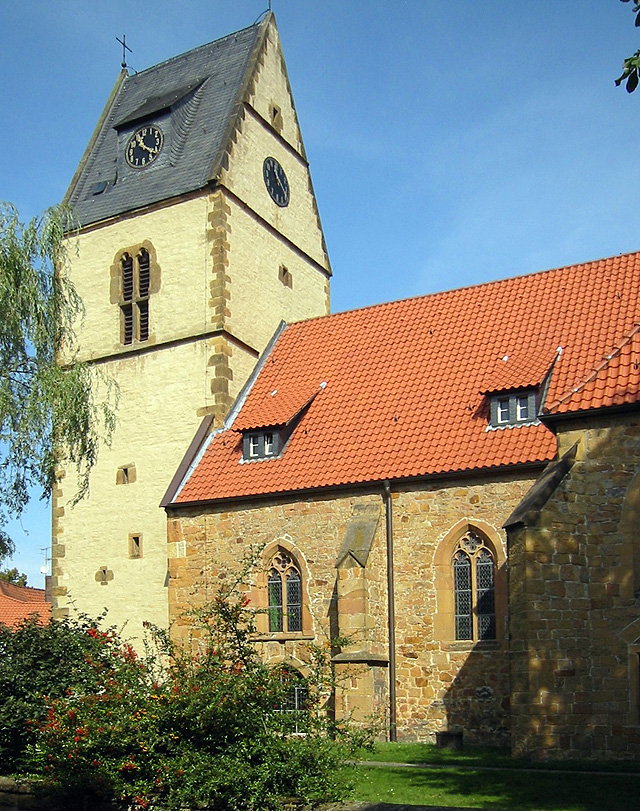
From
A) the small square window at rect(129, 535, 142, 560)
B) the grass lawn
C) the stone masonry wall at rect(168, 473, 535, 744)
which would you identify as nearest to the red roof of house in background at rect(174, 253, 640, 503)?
the stone masonry wall at rect(168, 473, 535, 744)

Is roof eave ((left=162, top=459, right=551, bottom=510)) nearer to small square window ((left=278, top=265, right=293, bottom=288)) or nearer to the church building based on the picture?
the church building

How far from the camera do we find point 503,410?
1981 cm

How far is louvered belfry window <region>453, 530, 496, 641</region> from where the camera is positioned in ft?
61.2

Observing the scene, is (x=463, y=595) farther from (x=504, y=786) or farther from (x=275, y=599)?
(x=504, y=786)

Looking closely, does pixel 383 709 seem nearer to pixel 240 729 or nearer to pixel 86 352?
pixel 240 729

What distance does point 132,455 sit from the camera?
2508 cm

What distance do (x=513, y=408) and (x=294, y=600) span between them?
5.87 m

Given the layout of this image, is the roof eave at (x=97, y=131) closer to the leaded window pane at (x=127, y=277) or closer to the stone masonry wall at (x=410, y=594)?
the leaded window pane at (x=127, y=277)

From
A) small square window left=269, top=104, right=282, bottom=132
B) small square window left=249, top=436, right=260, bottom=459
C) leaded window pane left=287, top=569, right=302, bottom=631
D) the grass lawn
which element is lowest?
the grass lawn

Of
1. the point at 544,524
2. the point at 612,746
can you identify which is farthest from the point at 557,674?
the point at 544,524

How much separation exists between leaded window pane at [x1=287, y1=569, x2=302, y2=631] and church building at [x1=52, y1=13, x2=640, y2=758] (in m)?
0.06

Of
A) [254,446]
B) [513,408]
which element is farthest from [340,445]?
[513,408]

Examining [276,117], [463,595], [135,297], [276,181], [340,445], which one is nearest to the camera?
[463,595]

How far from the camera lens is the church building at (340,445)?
15141 mm
